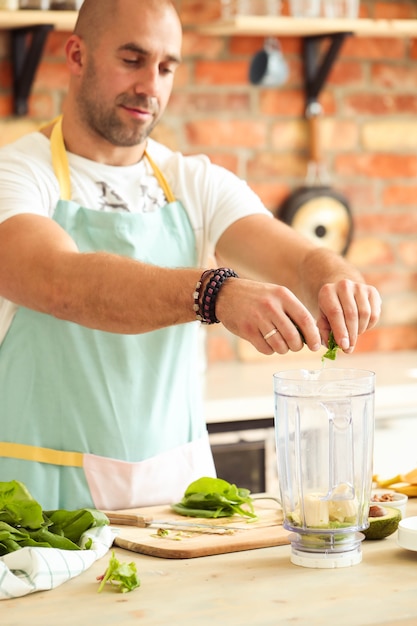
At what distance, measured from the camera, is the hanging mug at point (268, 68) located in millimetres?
3191

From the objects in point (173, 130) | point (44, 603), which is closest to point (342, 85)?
point (173, 130)

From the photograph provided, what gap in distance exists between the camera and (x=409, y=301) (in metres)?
3.58

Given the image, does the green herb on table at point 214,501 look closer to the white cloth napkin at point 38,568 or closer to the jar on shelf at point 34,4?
the white cloth napkin at point 38,568

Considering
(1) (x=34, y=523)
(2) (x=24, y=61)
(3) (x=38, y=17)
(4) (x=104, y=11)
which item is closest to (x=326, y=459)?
(1) (x=34, y=523)

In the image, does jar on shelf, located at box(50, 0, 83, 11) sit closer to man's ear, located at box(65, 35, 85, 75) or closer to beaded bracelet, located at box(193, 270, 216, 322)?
man's ear, located at box(65, 35, 85, 75)

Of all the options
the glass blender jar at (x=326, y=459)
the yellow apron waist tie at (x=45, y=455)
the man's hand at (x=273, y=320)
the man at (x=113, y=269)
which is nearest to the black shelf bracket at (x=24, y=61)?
the man at (x=113, y=269)

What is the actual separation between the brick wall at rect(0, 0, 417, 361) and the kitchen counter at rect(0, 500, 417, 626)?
6.12 feet

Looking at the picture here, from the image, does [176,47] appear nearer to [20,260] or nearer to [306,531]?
[20,260]

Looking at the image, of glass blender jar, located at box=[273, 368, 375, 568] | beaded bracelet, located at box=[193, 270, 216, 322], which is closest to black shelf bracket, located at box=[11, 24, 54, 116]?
beaded bracelet, located at box=[193, 270, 216, 322]

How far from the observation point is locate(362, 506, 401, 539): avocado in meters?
1.53

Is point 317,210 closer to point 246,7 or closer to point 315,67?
point 315,67

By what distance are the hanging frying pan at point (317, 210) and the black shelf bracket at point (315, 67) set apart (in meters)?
0.05

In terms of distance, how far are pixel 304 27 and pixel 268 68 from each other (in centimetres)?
17

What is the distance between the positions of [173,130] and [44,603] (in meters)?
2.12
